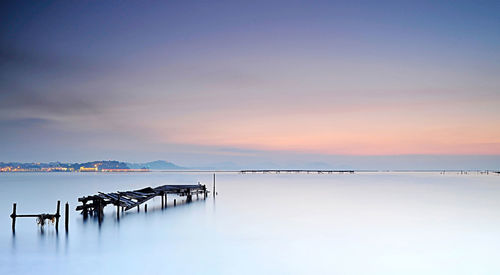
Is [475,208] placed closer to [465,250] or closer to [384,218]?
[384,218]

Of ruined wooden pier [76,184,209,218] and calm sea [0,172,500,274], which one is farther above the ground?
ruined wooden pier [76,184,209,218]

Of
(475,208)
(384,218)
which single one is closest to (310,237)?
(384,218)

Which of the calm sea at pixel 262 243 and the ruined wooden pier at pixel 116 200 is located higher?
the ruined wooden pier at pixel 116 200

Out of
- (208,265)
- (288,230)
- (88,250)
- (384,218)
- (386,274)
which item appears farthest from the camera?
(384,218)

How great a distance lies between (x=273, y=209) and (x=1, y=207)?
1979 centimetres

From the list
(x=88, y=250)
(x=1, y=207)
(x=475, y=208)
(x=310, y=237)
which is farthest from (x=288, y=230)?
(x=1, y=207)

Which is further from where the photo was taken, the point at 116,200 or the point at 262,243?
the point at 116,200

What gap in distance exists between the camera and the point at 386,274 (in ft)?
39.1

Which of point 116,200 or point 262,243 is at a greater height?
point 116,200

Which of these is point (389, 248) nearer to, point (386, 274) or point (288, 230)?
point (386, 274)

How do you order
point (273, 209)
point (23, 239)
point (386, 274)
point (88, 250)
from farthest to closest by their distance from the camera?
point (273, 209), point (23, 239), point (88, 250), point (386, 274)

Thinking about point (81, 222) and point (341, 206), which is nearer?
point (81, 222)

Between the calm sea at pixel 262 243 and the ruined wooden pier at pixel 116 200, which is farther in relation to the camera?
the ruined wooden pier at pixel 116 200

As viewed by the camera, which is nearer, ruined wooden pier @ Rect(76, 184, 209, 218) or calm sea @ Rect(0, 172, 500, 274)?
calm sea @ Rect(0, 172, 500, 274)
